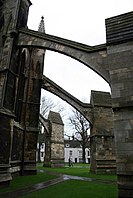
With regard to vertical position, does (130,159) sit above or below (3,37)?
below

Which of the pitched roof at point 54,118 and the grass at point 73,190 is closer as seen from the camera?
the grass at point 73,190

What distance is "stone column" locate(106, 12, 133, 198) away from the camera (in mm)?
6113

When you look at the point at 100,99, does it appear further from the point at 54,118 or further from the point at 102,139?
the point at 54,118

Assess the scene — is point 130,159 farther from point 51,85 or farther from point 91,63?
point 51,85

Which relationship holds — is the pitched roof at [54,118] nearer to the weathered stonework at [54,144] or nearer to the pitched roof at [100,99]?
the weathered stonework at [54,144]

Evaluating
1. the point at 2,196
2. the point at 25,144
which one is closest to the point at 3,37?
the point at 25,144

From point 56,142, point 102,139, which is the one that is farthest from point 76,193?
point 56,142

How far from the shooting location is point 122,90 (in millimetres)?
6938

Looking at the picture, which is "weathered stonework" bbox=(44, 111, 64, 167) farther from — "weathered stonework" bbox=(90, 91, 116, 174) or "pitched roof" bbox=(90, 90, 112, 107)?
"pitched roof" bbox=(90, 90, 112, 107)

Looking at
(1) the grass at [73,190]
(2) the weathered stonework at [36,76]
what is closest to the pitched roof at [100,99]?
(2) the weathered stonework at [36,76]

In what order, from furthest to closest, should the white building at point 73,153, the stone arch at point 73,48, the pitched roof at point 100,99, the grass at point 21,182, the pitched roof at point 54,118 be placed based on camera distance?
the white building at point 73,153 < the pitched roof at point 54,118 < the pitched roof at point 100,99 < the stone arch at point 73,48 < the grass at point 21,182

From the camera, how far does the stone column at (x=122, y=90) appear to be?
20.1 feet

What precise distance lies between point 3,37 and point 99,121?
1042cm

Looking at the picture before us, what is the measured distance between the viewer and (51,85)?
58.6ft
